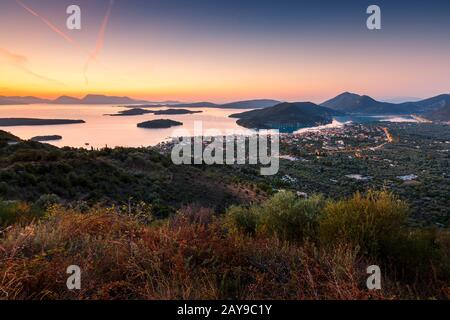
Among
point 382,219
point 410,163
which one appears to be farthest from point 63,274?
point 410,163

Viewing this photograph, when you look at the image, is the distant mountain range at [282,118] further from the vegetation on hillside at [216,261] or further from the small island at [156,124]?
the vegetation on hillside at [216,261]

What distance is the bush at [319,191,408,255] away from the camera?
4.84 metres

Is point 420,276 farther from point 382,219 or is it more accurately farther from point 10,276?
point 10,276

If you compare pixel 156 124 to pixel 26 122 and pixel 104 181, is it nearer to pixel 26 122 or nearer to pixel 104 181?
pixel 26 122

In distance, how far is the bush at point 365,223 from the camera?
484cm

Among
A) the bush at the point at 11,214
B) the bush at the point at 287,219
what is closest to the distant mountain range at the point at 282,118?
the bush at the point at 287,219

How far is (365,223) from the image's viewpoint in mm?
5012

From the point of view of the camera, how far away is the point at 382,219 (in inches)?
200

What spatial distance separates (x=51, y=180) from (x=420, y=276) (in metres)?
16.8

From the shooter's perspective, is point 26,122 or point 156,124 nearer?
point 26,122

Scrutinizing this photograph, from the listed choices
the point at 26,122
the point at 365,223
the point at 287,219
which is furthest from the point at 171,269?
the point at 26,122

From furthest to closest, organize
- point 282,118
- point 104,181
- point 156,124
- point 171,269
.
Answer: point 282,118
point 156,124
point 104,181
point 171,269

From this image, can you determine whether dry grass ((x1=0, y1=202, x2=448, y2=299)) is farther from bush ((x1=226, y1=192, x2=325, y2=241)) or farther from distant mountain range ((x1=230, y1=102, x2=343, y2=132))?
distant mountain range ((x1=230, y1=102, x2=343, y2=132))

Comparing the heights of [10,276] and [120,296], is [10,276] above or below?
above
